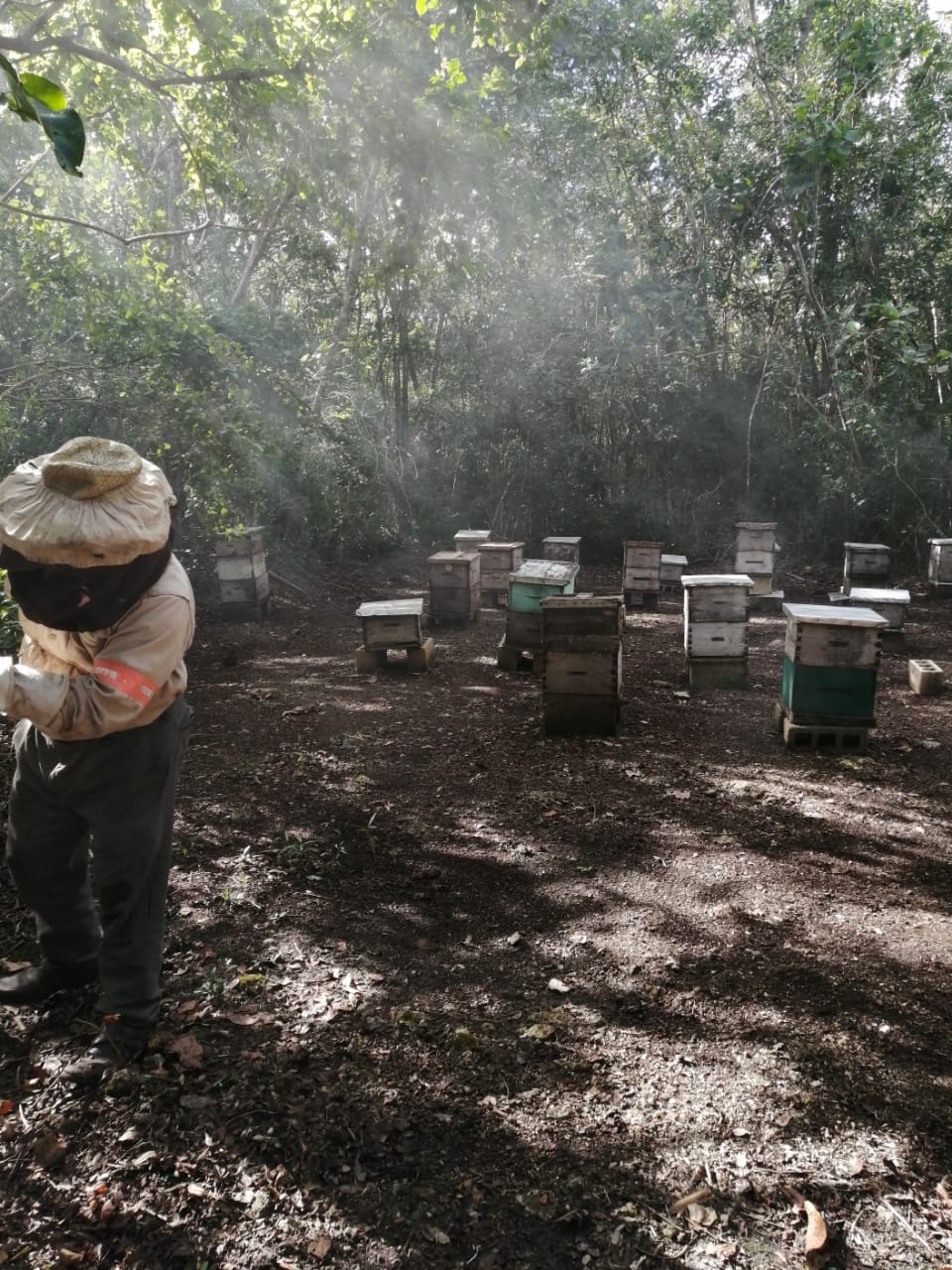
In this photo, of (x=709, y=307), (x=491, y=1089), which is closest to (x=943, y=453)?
(x=709, y=307)

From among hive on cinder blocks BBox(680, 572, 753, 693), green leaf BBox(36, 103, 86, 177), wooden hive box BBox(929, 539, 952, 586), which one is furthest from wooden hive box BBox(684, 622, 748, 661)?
green leaf BBox(36, 103, 86, 177)

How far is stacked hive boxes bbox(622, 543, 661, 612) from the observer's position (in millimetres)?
9062

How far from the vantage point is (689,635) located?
595 cm

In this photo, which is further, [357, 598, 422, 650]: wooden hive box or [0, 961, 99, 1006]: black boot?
[357, 598, 422, 650]: wooden hive box

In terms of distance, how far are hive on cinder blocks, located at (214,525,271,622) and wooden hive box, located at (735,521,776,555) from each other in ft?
17.0

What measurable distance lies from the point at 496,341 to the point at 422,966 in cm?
1122

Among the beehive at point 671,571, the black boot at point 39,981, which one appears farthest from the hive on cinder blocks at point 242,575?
the black boot at point 39,981

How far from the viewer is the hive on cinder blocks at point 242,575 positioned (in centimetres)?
820

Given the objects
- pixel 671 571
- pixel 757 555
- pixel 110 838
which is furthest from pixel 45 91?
pixel 671 571

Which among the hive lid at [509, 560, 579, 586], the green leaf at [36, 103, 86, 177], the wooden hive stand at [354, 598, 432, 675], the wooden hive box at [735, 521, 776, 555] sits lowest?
the wooden hive stand at [354, 598, 432, 675]

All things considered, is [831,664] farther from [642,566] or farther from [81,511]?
[642,566]

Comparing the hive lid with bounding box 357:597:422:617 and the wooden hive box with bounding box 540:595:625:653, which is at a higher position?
the wooden hive box with bounding box 540:595:625:653

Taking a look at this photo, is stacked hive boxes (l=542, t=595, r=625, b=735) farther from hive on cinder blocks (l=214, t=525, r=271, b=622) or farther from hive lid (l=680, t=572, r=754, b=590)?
hive on cinder blocks (l=214, t=525, r=271, b=622)

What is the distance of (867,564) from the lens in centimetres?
845
